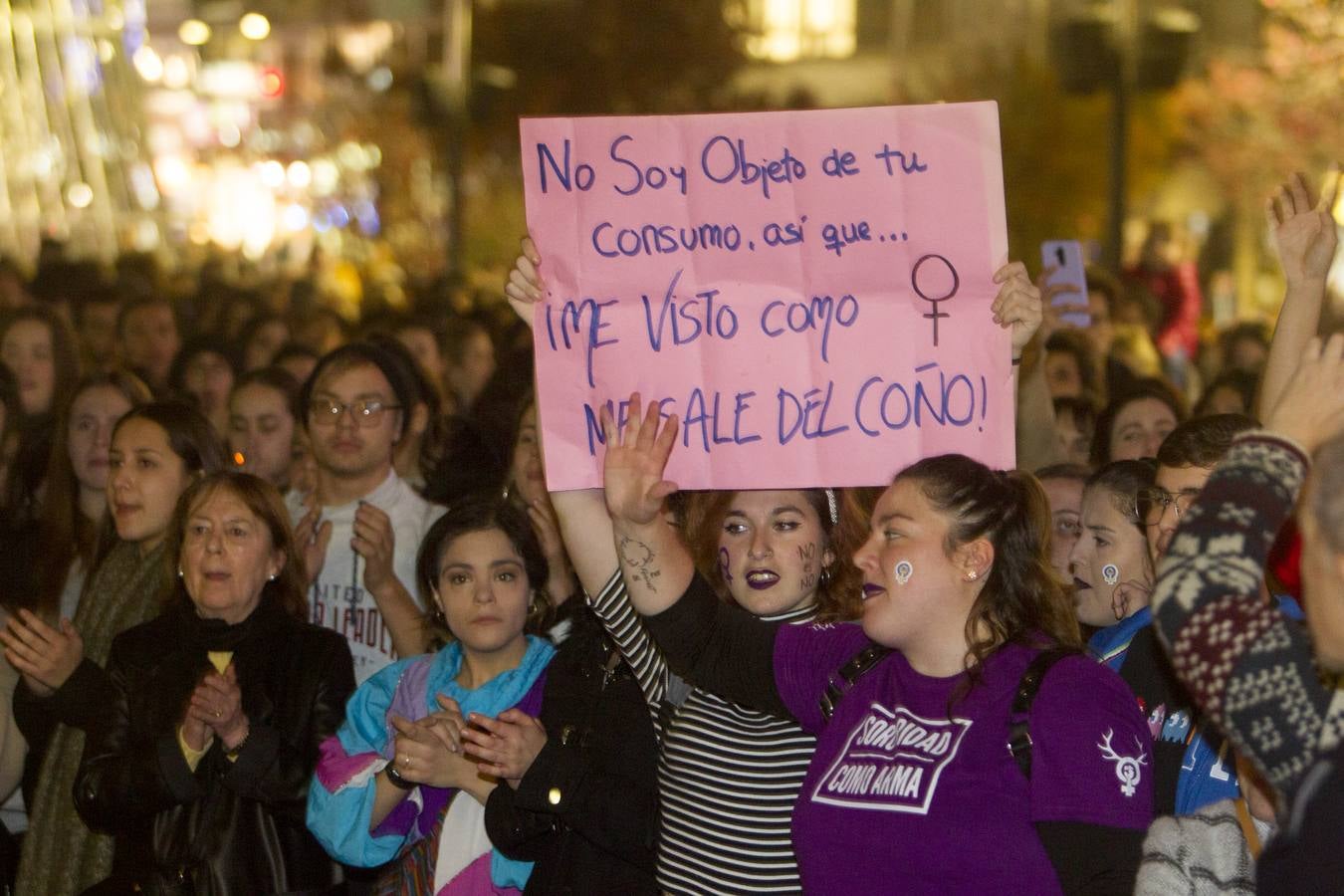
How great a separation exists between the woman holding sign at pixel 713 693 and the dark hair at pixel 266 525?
1.36m

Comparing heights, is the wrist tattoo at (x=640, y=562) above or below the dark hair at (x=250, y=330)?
below

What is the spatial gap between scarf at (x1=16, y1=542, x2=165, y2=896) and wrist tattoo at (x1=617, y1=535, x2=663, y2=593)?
6.62 ft

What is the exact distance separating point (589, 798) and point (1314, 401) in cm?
203

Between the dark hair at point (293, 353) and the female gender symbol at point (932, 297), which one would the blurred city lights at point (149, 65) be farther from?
the female gender symbol at point (932, 297)

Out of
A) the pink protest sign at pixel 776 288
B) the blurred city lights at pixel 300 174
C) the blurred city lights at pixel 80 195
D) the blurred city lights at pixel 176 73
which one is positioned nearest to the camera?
the pink protest sign at pixel 776 288

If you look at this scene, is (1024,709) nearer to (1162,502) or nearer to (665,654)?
(665,654)

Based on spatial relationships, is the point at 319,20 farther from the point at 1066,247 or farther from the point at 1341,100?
the point at 1066,247

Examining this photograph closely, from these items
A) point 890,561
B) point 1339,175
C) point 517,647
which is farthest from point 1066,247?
point 890,561

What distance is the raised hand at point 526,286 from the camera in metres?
4.21

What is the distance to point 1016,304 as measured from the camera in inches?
161

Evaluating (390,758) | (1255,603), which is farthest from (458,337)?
(1255,603)

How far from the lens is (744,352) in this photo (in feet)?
13.8

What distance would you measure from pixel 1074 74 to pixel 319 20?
113 ft

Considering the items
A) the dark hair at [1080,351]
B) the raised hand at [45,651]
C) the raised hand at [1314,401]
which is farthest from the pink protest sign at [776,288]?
the dark hair at [1080,351]
